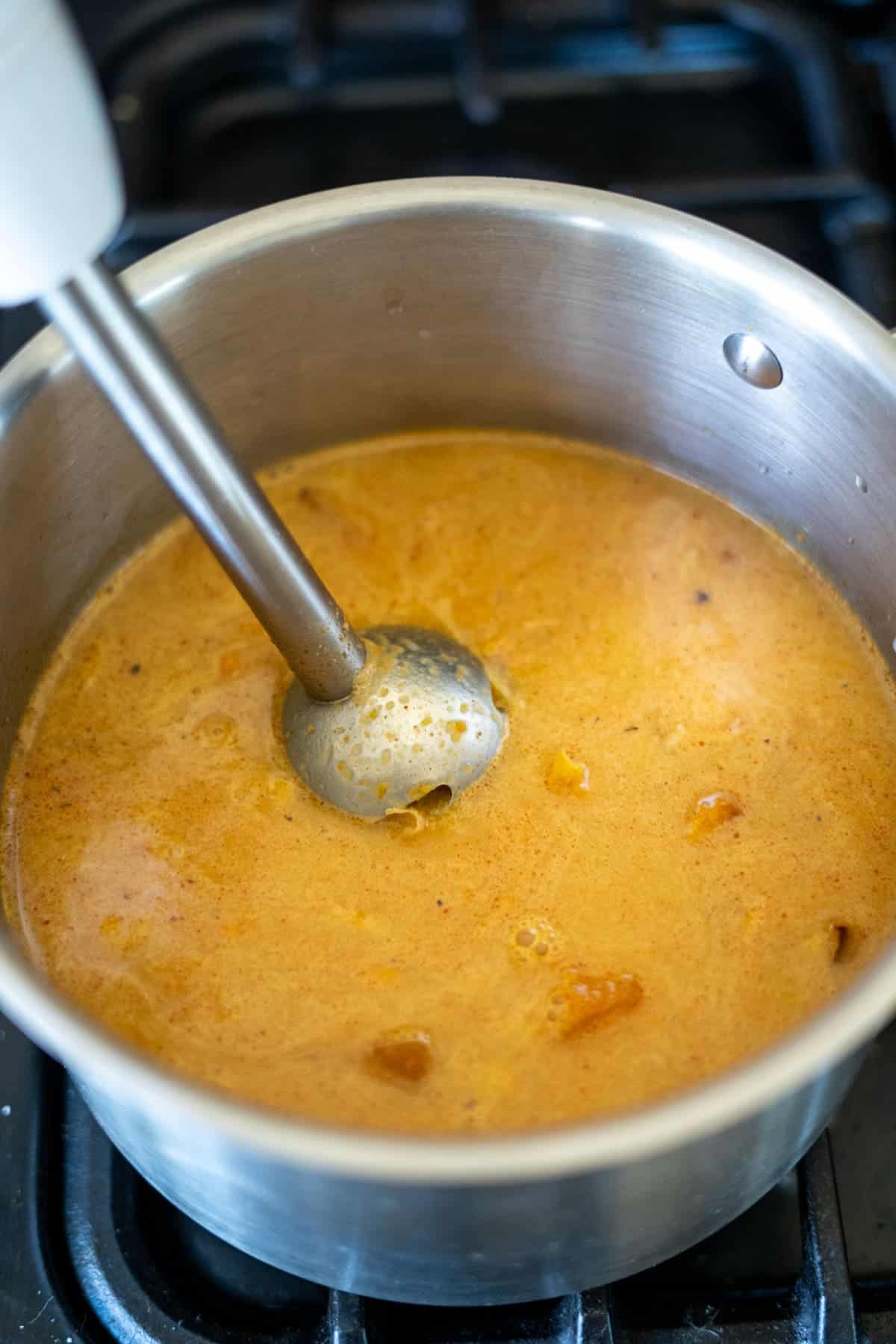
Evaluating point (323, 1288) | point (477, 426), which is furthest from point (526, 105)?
point (323, 1288)

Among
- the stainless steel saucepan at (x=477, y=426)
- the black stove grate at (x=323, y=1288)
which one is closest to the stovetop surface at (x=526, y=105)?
the stainless steel saucepan at (x=477, y=426)

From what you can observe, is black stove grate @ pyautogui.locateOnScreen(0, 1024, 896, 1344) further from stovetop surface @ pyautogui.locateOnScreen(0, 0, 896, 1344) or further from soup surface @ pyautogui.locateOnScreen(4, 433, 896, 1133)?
stovetop surface @ pyautogui.locateOnScreen(0, 0, 896, 1344)

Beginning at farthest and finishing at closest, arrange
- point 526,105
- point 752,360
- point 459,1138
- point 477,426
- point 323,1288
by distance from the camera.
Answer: point 526,105
point 477,426
point 752,360
point 323,1288
point 459,1138

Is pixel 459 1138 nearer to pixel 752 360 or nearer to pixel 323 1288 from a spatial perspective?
pixel 323 1288

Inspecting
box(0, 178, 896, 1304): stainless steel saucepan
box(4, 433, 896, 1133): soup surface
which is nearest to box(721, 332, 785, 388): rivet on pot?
box(0, 178, 896, 1304): stainless steel saucepan

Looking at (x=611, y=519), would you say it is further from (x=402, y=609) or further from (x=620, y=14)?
(x=620, y=14)

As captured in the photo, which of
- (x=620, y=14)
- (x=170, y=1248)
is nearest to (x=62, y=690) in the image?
(x=170, y=1248)

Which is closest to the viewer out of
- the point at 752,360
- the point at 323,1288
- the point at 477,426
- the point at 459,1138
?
the point at 459,1138
